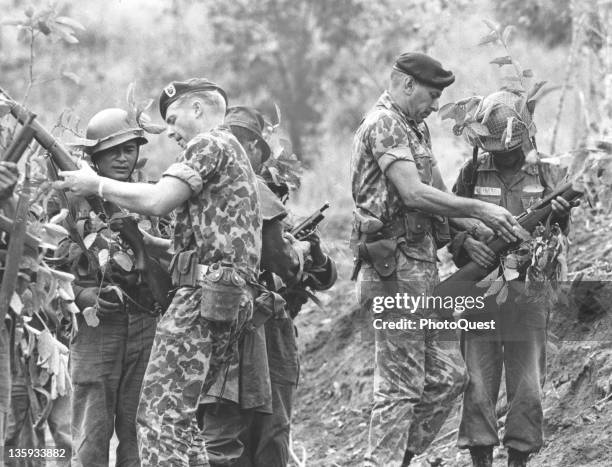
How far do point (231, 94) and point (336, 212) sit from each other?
7.29 meters

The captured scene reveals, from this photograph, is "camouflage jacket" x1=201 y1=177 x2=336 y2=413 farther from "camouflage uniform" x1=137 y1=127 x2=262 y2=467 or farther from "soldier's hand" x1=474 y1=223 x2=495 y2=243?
"soldier's hand" x1=474 y1=223 x2=495 y2=243

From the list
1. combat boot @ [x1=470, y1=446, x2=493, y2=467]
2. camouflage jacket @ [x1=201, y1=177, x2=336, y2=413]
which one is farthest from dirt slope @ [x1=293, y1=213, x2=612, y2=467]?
camouflage jacket @ [x1=201, y1=177, x2=336, y2=413]

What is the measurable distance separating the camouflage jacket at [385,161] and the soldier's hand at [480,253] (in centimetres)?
21

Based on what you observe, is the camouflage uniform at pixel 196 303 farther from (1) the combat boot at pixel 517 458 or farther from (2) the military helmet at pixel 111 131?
(1) the combat boot at pixel 517 458

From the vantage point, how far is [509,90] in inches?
276

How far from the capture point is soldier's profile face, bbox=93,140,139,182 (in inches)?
272

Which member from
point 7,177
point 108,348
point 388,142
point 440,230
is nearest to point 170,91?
point 7,177

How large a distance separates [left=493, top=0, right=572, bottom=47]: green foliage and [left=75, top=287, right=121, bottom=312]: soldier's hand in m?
7.62

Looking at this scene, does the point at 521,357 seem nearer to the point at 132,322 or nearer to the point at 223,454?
the point at 223,454

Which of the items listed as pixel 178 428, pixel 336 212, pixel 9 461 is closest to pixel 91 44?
pixel 336 212

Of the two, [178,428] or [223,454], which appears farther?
[223,454]

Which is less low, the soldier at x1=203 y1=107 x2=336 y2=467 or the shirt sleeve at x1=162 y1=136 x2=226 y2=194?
the shirt sleeve at x1=162 y1=136 x2=226 y2=194

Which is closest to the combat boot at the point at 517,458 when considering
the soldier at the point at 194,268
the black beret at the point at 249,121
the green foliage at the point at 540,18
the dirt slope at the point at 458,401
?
the dirt slope at the point at 458,401

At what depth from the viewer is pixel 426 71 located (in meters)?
6.58
